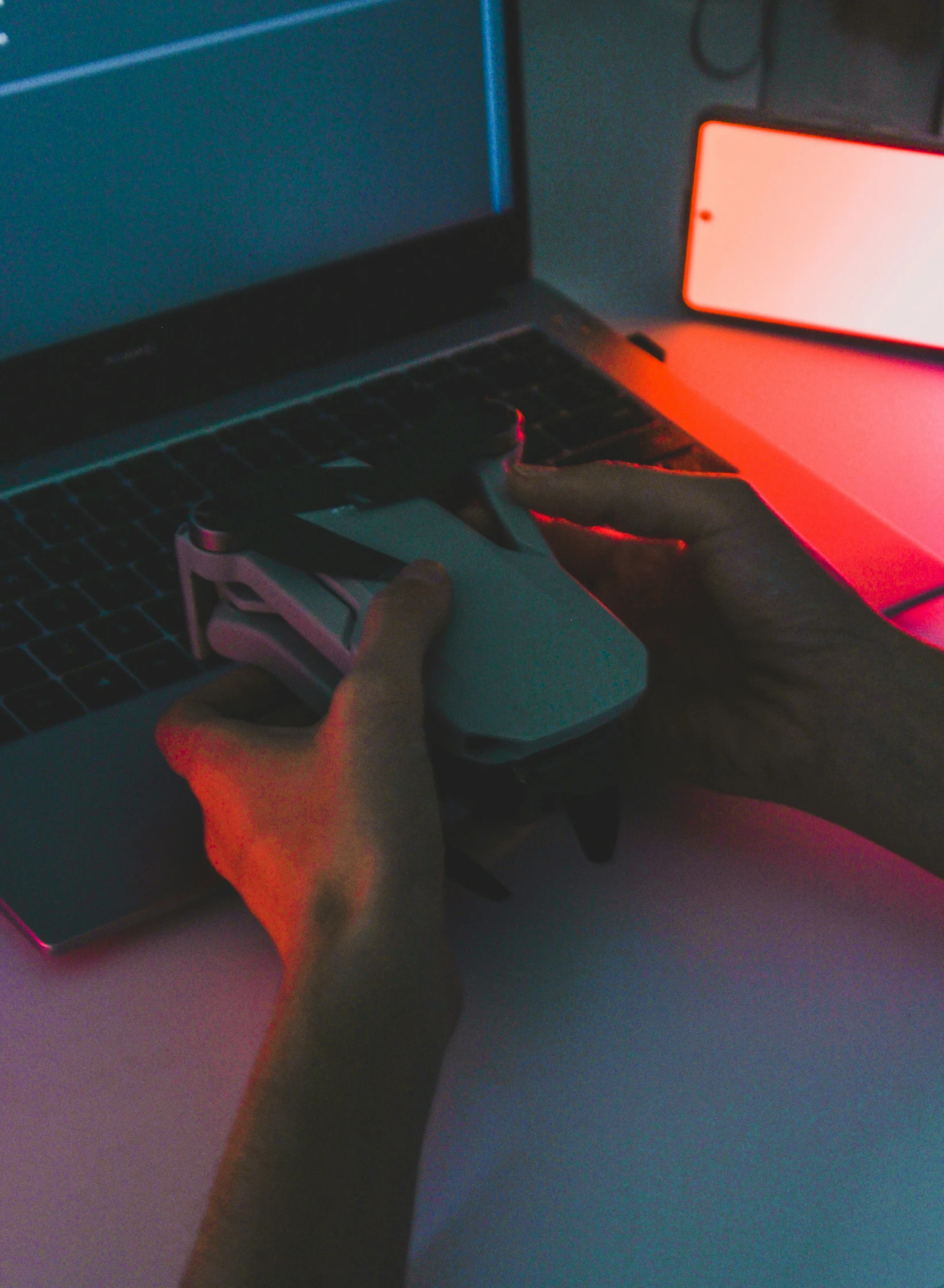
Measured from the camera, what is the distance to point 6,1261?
404mm

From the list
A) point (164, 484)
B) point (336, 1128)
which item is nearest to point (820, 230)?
point (164, 484)

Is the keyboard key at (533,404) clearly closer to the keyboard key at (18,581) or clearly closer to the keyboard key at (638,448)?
the keyboard key at (638,448)

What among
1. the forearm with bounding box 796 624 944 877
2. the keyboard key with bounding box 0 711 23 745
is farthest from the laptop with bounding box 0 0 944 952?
the forearm with bounding box 796 624 944 877

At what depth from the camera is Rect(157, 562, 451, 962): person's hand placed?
418 mm

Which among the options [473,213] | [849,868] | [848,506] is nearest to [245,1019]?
[849,868]

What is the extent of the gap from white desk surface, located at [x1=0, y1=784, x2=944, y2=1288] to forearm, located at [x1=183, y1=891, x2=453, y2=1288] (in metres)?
0.04

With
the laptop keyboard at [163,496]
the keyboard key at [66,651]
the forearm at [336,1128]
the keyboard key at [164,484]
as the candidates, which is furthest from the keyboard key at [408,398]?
the forearm at [336,1128]

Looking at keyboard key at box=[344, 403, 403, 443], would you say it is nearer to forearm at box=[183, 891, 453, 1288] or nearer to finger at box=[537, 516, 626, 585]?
finger at box=[537, 516, 626, 585]

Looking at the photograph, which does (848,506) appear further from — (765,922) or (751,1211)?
(751,1211)

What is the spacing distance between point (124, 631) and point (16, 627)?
5cm

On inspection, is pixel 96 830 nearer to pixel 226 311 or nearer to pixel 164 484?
pixel 164 484

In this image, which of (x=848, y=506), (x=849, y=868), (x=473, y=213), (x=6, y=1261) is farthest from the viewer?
(x=473, y=213)

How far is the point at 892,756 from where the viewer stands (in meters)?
0.54

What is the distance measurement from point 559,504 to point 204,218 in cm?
30
